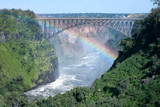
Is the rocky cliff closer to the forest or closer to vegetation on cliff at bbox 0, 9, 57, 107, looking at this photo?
vegetation on cliff at bbox 0, 9, 57, 107

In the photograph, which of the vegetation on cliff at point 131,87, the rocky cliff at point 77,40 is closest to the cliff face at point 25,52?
the rocky cliff at point 77,40

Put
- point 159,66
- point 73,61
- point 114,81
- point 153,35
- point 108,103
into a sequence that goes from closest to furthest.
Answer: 1. point 108,103
2. point 159,66
3. point 114,81
4. point 153,35
5. point 73,61

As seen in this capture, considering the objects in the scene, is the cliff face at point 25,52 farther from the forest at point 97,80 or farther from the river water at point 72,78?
the river water at point 72,78

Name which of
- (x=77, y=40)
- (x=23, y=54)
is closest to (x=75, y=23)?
(x=23, y=54)

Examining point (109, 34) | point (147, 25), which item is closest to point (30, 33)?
point (147, 25)

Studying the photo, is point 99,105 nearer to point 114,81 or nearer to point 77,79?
point 114,81

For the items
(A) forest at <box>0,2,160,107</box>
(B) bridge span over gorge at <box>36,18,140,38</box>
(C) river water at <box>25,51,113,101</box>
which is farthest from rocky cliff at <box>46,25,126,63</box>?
(A) forest at <box>0,2,160,107</box>

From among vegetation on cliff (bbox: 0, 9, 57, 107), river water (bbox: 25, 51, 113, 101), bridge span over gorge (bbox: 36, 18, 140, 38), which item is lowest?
river water (bbox: 25, 51, 113, 101)

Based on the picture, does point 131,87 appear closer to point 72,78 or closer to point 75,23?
point 72,78
